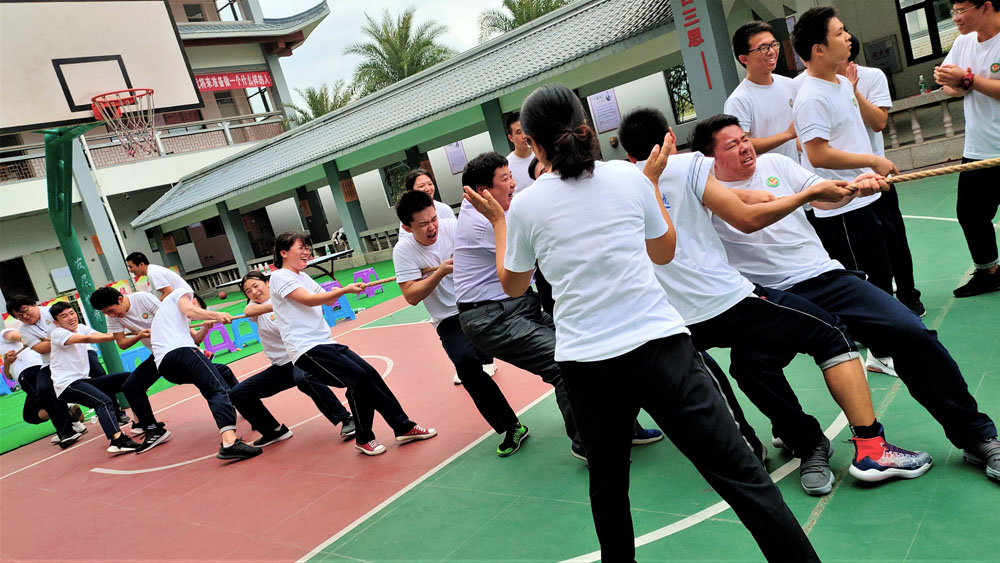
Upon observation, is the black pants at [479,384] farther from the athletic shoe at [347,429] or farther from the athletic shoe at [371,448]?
the athletic shoe at [347,429]

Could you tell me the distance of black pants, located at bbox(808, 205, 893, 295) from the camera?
13.4 ft

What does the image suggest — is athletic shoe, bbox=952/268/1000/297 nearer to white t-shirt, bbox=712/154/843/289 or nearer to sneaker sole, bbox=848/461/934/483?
white t-shirt, bbox=712/154/843/289

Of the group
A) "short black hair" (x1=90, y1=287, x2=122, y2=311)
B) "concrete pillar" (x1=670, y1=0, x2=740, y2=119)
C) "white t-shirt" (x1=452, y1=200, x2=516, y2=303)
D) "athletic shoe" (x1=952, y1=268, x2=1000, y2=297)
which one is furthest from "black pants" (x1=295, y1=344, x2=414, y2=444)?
"concrete pillar" (x1=670, y1=0, x2=740, y2=119)

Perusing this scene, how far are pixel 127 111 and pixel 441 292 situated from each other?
6981 mm

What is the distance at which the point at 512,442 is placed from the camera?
4.73m

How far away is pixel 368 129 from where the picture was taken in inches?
719

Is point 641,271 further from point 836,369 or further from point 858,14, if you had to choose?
point 858,14

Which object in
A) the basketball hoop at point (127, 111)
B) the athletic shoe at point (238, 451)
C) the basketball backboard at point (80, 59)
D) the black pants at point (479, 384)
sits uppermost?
the basketball backboard at point (80, 59)

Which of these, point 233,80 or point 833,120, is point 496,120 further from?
point 233,80

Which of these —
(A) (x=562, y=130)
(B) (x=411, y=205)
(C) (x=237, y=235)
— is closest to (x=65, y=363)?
(B) (x=411, y=205)

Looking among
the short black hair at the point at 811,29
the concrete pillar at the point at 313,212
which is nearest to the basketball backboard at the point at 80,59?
the short black hair at the point at 811,29

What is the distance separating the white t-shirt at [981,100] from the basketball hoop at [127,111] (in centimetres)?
887

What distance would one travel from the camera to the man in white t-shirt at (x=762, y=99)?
446cm

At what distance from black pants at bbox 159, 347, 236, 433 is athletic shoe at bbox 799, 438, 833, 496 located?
16.0 ft
